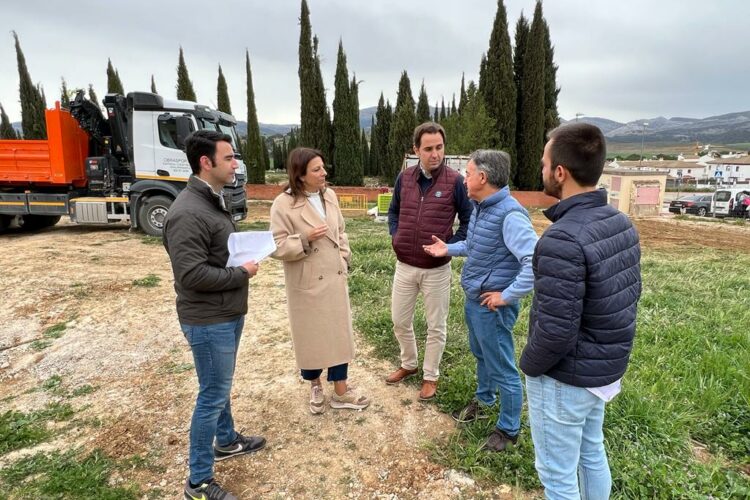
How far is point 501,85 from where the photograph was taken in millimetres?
21062

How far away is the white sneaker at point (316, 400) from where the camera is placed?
296cm

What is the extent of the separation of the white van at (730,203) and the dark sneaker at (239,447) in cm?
2487

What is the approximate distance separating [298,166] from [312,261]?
0.59m

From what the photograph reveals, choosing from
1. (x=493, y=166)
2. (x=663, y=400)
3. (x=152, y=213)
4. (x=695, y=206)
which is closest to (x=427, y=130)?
(x=493, y=166)

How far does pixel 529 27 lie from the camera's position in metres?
22.6

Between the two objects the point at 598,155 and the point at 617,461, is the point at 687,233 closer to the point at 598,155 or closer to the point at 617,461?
the point at 617,461

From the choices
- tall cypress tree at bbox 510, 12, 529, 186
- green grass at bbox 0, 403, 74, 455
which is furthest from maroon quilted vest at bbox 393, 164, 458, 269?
tall cypress tree at bbox 510, 12, 529, 186

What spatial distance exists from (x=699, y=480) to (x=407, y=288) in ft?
6.27

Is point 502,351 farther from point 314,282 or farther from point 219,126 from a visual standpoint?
point 219,126

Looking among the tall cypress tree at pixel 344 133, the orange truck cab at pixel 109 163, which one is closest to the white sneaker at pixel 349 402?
the orange truck cab at pixel 109 163

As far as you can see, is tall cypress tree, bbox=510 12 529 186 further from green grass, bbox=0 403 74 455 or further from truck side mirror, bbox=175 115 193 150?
green grass, bbox=0 403 74 455

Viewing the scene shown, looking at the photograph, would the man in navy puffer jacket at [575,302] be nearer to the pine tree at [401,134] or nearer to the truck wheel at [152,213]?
the truck wheel at [152,213]

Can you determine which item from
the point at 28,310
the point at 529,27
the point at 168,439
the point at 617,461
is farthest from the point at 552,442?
the point at 529,27

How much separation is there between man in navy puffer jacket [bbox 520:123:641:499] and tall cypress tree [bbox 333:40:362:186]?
75.3ft
